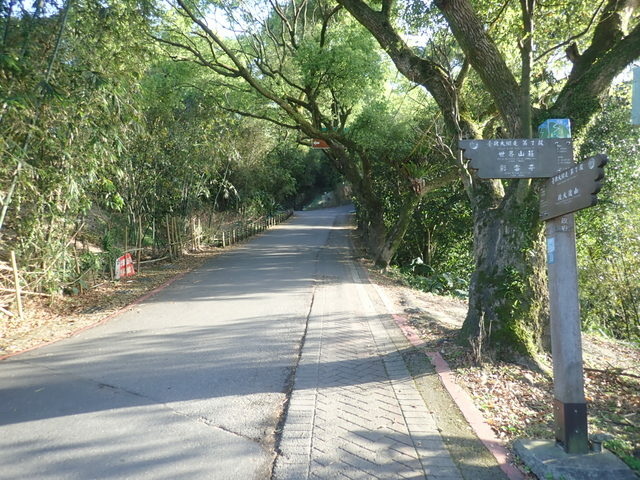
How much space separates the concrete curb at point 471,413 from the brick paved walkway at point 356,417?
36 centimetres

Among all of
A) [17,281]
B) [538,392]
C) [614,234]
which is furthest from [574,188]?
[614,234]

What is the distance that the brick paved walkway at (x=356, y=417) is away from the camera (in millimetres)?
3711

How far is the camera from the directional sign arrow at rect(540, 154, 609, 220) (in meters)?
3.40

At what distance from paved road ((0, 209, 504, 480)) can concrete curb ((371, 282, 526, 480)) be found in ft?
1.19

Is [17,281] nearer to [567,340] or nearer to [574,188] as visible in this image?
[567,340]

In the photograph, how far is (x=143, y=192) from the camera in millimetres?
14781

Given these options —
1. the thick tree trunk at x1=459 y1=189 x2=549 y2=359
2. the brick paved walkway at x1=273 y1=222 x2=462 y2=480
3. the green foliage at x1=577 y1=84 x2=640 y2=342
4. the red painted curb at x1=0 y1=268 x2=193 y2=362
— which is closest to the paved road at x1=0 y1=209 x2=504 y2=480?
the brick paved walkway at x1=273 y1=222 x2=462 y2=480

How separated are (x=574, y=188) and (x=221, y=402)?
12.4ft

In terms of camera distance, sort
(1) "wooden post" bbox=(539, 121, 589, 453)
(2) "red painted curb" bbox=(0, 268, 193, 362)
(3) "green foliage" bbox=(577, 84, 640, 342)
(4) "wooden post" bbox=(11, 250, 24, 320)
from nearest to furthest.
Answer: (1) "wooden post" bbox=(539, 121, 589, 453) → (2) "red painted curb" bbox=(0, 268, 193, 362) → (4) "wooden post" bbox=(11, 250, 24, 320) → (3) "green foliage" bbox=(577, 84, 640, 342)

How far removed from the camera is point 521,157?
4.38 m

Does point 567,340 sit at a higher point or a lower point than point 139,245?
lower

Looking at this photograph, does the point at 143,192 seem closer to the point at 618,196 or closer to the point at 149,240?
the point at 149,240

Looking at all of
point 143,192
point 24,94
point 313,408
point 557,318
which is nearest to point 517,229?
point 557,318

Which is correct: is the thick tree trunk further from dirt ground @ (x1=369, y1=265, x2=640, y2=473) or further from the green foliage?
the green foliage
